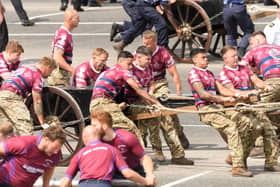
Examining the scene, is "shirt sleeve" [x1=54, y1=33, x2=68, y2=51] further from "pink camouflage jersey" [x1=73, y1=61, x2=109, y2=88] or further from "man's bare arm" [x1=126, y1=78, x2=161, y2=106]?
"man's bare arm" [x1=126, y1=78, x2=161, y2=106]

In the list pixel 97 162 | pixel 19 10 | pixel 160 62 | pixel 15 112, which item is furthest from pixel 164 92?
pixel 19 10

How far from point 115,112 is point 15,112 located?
1240mm

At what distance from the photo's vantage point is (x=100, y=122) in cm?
1191

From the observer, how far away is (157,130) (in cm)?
1577

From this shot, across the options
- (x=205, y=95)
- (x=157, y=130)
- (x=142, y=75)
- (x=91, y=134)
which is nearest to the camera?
(x=91, y=134)

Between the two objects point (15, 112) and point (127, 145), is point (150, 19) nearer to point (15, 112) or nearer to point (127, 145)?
point (15, 112)

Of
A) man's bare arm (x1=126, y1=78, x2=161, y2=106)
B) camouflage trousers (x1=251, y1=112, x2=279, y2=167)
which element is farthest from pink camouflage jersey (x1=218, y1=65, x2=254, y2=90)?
man's bare arm (x1=126, y1=78, x2=161, y2=106)

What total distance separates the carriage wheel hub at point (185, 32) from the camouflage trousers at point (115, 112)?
291 inches

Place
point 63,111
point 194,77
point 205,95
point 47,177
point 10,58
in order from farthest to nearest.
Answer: point 10,58 < point 63,111 < point 194,77 < point 205,95 < point 47,177

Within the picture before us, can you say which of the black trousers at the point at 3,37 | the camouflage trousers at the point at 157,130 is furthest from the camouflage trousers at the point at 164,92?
the black trousers at the point at 3,37

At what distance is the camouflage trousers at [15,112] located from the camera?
1484cm

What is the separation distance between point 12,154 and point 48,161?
37 centimetres

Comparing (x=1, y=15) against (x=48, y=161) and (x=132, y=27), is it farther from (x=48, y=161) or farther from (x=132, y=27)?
(x=48, y=161)

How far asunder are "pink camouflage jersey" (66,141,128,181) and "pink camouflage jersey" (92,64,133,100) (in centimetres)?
351
